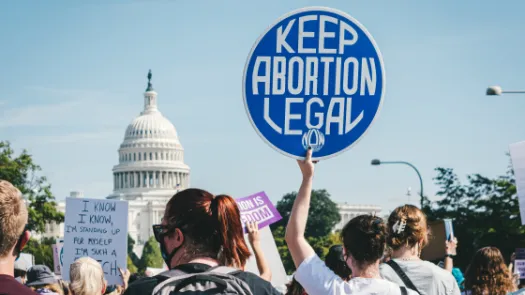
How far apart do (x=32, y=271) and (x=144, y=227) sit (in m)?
144

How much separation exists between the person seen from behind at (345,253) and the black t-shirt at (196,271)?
0.41 m

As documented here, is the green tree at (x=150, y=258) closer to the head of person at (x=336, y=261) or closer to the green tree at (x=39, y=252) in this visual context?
the green tree at (x=39, y=252)

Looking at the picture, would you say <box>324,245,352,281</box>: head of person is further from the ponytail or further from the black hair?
the ponytail

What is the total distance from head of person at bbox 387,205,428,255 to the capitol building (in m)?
138

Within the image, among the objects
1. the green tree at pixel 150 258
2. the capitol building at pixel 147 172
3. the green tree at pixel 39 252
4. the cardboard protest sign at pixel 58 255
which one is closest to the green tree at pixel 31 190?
the green tree at pixel 39 252

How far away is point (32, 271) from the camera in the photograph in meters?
7.16

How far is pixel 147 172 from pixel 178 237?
14227 cm

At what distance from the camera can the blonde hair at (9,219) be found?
3248mm

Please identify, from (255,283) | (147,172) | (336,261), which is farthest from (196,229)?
(147,172)

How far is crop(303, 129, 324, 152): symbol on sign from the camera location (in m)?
4.31

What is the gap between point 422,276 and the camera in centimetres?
491

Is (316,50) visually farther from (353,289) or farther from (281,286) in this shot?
(281,286)

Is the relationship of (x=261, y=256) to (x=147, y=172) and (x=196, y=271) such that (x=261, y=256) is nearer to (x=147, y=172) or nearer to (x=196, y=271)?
(x=196, y=271)

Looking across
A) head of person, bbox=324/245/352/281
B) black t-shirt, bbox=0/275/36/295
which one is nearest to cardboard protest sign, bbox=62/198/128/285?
head of person, bbox=324/245/352/281
